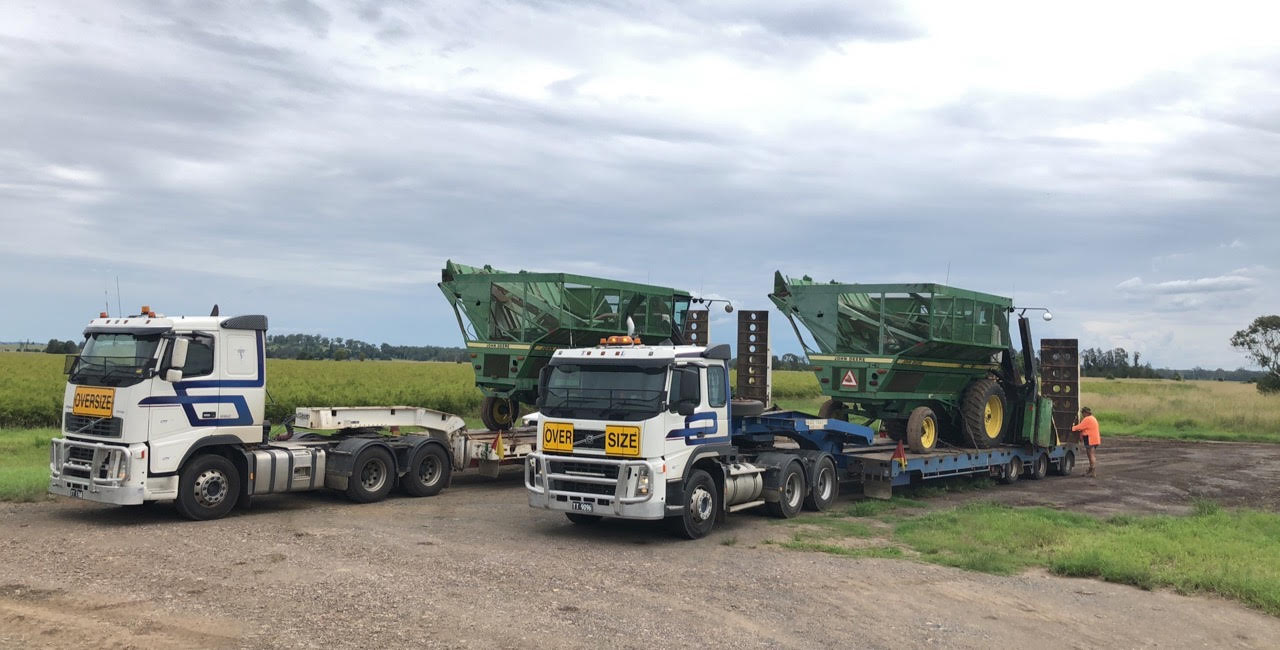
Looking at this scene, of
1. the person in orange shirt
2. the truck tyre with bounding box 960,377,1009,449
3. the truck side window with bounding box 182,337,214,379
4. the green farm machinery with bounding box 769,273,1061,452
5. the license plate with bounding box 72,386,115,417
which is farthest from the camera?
the person in orange shirt

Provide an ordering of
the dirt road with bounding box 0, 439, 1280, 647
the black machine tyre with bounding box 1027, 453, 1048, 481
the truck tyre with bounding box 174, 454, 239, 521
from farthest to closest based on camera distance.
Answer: the black machine tyre with bounding box 1027, 453, 1048, 481 → the truck tyre with bounding box 174, 454, 239, 521 → the dirt road with bounding box 0, 439, 1280, 647

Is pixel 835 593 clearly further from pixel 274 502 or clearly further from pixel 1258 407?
pixel 1258 407

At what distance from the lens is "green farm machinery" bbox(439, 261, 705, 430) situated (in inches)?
728

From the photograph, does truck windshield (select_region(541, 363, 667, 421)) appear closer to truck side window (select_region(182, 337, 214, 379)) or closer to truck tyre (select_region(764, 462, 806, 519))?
truck tyre (select_region(764, 462, 806, 519))

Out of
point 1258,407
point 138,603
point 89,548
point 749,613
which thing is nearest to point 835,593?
point 749,613

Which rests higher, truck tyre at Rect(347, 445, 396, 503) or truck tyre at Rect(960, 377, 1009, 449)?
truck tyre at Rect(960, 377, 1009, 449)

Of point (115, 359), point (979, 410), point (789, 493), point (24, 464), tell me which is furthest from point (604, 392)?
point (24, 464)

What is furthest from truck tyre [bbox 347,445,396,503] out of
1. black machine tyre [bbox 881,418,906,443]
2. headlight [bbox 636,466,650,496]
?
black machine tyre [bbox 881,418,906,443]

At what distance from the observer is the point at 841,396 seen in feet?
60.2

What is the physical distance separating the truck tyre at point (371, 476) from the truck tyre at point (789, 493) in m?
5.88

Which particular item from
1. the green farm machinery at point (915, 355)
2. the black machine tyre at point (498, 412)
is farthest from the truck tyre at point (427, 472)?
the green farm machinery at point (915, 355)

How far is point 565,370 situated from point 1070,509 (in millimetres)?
9144

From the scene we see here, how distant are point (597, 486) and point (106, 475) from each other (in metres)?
6.38

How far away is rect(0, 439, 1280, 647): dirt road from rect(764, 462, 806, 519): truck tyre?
0.59 meters
